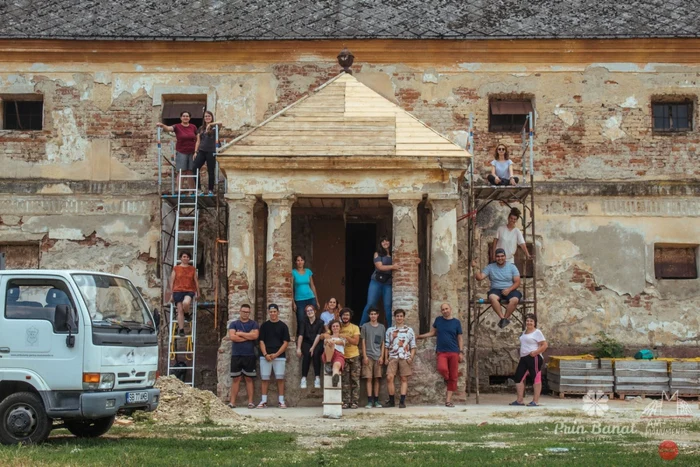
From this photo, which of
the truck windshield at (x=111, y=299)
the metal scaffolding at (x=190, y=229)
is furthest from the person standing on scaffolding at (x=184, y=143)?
the truck windshield at (x=111, y=299)

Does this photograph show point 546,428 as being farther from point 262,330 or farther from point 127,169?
point 127,169

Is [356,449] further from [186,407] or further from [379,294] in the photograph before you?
[379,294]

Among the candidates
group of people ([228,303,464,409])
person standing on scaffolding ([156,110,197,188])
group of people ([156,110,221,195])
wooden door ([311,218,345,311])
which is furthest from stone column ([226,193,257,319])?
wooden door ([311,218,345,311])

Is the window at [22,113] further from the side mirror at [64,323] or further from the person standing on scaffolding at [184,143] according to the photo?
the side mirror at [64,323]

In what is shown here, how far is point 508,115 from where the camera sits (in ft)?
65.7

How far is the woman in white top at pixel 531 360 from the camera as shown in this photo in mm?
15586

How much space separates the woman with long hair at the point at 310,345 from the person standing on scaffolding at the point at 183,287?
104 inches

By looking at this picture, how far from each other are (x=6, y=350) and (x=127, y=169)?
31.6 feet

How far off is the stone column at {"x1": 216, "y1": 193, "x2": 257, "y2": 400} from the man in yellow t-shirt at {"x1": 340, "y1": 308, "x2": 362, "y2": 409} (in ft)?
6.23

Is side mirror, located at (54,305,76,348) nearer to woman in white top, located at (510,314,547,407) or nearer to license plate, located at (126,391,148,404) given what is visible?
license plate, located at (126,391,148,404)

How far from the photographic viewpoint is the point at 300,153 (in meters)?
15.8

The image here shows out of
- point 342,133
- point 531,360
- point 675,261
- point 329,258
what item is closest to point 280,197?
point 342,133

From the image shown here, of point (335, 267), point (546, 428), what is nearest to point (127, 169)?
point (335, 267)

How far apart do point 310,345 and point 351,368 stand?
0.94 meters
